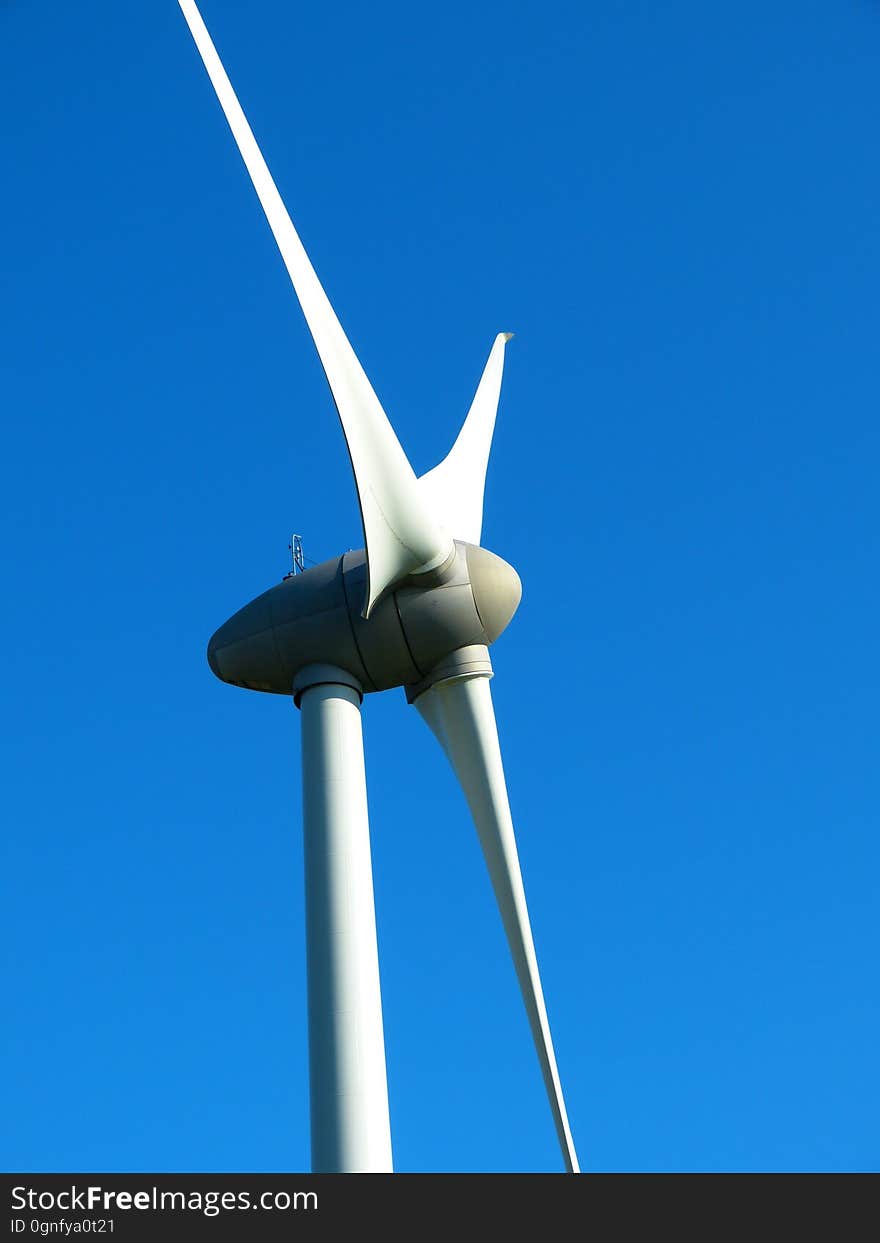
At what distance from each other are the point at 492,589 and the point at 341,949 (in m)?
5.76

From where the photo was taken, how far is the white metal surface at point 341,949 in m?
17.2

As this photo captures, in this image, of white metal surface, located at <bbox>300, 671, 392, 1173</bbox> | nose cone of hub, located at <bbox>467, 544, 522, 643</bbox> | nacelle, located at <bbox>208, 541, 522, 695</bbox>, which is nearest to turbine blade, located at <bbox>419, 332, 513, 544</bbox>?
nose cone of hub, located at <bbox>467, 544, 522, 643</bbox>

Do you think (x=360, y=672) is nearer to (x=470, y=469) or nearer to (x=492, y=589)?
(x=492, y=589)

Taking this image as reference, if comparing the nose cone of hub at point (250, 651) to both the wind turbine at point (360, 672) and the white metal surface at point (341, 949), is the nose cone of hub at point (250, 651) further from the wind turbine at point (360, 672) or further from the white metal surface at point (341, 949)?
the white metal surface at point (341, 949)

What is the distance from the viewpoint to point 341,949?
1825 cm

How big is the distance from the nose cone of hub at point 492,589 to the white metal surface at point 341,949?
2.25 metres

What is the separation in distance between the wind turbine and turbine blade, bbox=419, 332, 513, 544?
205 centimetres
